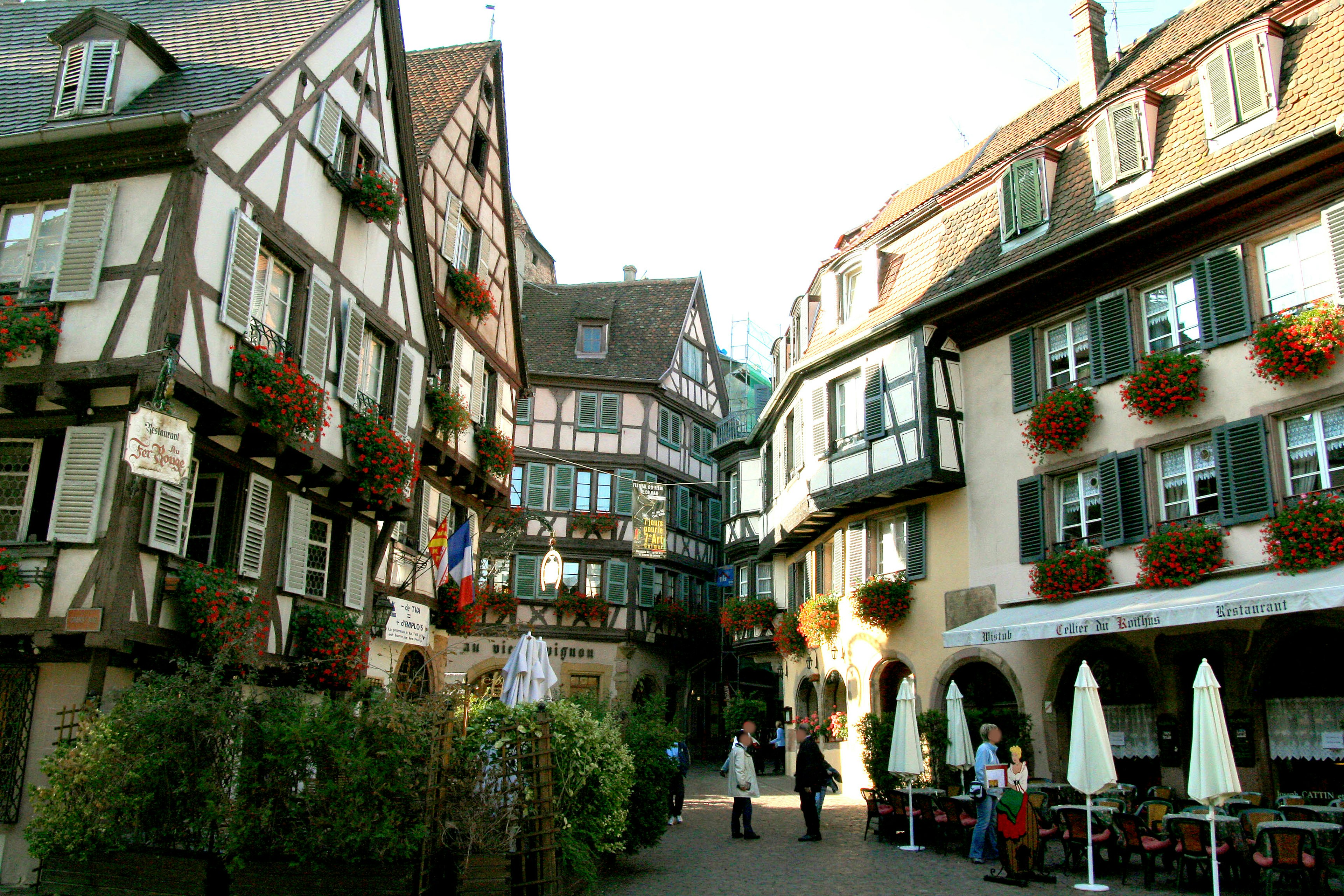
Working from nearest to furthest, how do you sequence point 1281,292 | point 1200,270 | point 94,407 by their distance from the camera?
point 94,407 < point 1281,292 < point 1200,270

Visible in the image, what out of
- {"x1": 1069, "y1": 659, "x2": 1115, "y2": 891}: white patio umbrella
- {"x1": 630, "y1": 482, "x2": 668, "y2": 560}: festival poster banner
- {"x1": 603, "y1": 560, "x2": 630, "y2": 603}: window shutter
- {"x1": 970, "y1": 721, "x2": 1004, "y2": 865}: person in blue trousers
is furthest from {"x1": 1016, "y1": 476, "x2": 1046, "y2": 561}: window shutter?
{"x1": 603, "y1": 560, "x2": 630, "y2": 603}: window shutter

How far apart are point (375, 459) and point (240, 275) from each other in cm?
329

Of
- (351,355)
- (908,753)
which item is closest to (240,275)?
(351,355)

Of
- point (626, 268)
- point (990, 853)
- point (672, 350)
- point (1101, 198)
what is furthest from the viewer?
point (626, 268)

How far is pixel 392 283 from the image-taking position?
1617 centimetres

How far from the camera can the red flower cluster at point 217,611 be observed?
11078 mm

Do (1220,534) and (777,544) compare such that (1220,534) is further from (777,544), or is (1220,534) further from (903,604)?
(777,544)

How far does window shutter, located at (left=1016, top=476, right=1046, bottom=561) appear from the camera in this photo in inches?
691

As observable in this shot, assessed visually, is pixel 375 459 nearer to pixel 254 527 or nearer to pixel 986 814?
pixel 254 527

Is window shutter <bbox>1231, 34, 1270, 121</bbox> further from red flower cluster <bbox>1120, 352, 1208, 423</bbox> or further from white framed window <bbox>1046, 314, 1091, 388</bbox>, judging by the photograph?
white framed window <bbox>1046, 314, 1091, 388</bbox>

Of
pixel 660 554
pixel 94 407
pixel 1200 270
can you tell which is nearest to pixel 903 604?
pixel 660 554

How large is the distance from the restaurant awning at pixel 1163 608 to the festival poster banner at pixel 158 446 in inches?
442

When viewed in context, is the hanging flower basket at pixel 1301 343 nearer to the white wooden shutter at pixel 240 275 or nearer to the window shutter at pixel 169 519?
the white wooden shutter at pixel 240 275

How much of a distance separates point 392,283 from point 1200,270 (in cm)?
1188
